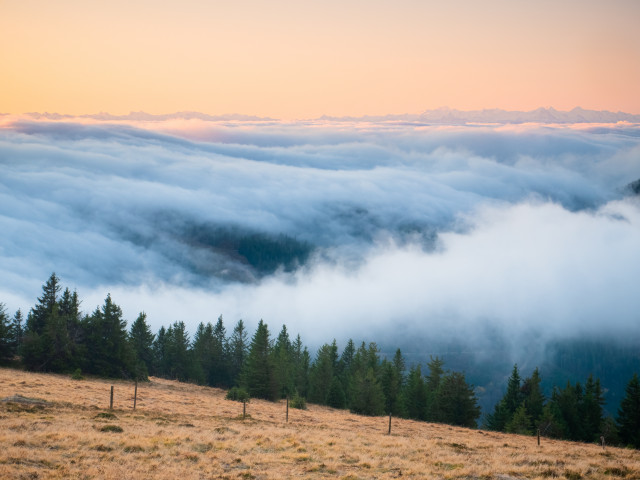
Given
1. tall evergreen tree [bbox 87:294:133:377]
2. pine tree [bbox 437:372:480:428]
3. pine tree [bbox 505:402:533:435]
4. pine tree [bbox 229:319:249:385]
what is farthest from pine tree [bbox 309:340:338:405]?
tall evergreen tree [bbox 87:294:133:377]

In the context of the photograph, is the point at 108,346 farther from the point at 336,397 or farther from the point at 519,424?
the point at 519,424

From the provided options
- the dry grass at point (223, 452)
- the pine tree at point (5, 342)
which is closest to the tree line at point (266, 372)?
the pine tree at point (5, 342)

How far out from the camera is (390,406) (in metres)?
87.7

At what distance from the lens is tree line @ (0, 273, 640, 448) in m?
67.2

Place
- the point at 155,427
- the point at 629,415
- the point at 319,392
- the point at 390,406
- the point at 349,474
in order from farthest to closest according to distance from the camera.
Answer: the point at 319,392, the point at 390,406, the point at 629,415, the point at 155,427, the point at 349,474

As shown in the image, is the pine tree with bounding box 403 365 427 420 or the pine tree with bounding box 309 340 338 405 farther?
the pine tree with bounding box 309 340 338 405

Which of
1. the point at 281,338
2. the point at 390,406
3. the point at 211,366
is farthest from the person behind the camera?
the point at 281,338

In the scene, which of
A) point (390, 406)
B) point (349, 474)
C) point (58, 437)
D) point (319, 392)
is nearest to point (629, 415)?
point (390, 406)

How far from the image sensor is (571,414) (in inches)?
3472

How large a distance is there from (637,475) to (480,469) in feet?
23.8

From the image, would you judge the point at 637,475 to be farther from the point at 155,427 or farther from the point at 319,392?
the point at 319,392

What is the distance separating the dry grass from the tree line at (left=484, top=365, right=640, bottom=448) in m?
45.1

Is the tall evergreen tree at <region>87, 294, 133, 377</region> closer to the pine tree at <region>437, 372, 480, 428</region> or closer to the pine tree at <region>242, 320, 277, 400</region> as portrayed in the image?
the pine tree at <region>242, 320, 277, 400</region>

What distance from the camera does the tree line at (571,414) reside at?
7469 centimetres
